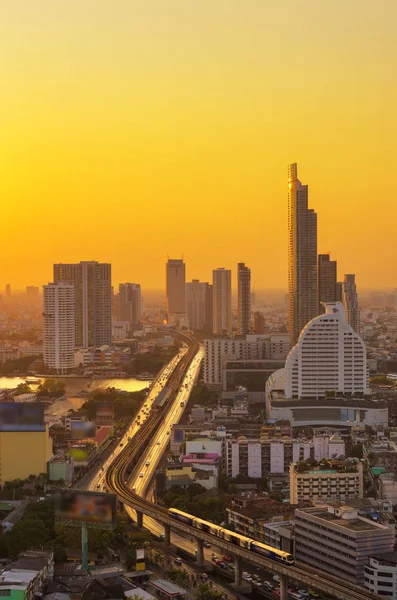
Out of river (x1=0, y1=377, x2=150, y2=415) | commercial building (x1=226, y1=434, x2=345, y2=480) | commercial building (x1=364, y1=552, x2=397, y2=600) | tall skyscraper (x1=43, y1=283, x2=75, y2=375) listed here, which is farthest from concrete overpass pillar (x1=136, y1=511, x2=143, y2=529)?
tall skyscraper (x1=43, y1=283, x2=75, y2=375)

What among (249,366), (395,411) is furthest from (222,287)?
(395,411)

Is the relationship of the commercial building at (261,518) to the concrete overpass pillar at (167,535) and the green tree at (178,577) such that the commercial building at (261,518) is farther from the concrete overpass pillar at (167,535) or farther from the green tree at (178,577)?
the green tree at (178,577)

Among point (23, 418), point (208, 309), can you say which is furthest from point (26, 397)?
point (208, 309)

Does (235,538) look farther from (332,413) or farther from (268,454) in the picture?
(332,413)

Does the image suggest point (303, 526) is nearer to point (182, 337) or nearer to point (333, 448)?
point (333, 448)

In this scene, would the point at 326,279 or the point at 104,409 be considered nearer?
the point at 104,409
